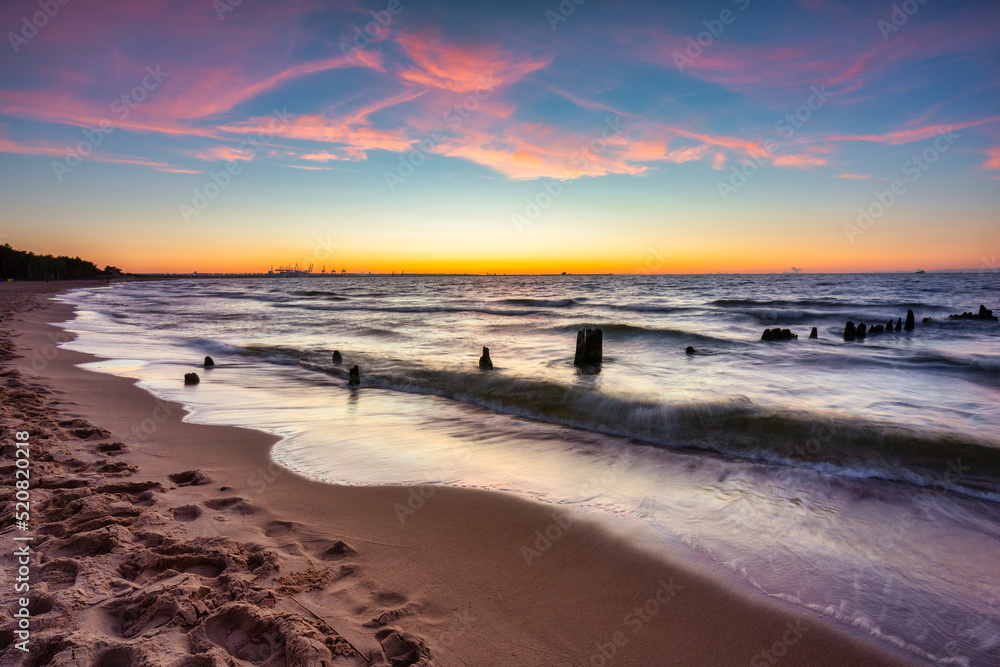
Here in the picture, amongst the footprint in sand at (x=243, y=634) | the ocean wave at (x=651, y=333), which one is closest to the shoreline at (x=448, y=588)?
the footprint in sand at (x=243, y=634)

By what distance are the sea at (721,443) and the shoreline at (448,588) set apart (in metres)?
0.37

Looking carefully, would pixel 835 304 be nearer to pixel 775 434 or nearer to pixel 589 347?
pixel 589 347

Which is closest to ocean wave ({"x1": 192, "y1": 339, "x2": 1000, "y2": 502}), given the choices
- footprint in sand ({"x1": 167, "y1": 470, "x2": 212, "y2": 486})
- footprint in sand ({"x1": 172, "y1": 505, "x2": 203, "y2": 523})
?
footprint in sand ({"x1": 167, "y1": 470, "x2": 212, "y2": 486})

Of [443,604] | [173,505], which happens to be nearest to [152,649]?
[443,604]

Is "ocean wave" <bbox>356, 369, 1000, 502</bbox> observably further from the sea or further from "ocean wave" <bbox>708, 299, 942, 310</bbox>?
"ocean wave" <bbox>708, 299, 942, 310</bbox>

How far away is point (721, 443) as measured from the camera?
7.09 meters

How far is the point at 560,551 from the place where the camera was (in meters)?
3.69

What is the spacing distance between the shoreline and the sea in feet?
1.23

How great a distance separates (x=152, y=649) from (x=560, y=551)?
263 centimetres

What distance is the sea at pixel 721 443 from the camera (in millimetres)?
3643

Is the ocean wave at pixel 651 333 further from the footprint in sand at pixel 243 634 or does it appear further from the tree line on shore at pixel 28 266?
the tree line on shore at pixel 28 266

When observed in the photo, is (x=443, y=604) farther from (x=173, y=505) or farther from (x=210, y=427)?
(x=210, y=427)

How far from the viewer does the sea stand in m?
3.64

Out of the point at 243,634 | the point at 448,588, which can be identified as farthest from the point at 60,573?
the point at 448,588
